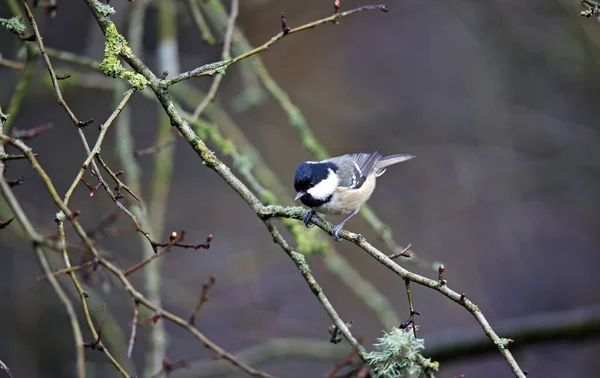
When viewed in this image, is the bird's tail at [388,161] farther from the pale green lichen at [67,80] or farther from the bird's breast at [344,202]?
the pale green lichen at [67,80]

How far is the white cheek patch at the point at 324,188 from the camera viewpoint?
346 centimetres

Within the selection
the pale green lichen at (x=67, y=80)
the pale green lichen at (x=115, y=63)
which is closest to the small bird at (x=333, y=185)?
the pale green lichen at (x=115, y=63)

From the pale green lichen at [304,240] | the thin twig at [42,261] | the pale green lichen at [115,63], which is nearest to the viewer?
the thin twig at [42,261]

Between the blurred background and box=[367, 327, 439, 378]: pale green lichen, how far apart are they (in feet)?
9.88

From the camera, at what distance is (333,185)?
3.62 metres

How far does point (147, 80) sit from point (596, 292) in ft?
22.2

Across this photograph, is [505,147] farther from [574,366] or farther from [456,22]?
[574,366]

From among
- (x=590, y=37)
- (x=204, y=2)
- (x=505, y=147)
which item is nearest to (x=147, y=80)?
(x=204, y=2)

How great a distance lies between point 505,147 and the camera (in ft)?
22.1

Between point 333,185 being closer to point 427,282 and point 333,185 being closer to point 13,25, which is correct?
point 427,282

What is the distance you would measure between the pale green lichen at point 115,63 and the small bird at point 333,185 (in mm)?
1052

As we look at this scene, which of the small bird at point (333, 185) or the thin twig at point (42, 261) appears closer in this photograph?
the thin twig at point (42, 261)

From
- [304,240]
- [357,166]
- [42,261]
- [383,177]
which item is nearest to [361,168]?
[357,166]

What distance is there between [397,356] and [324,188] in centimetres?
141
